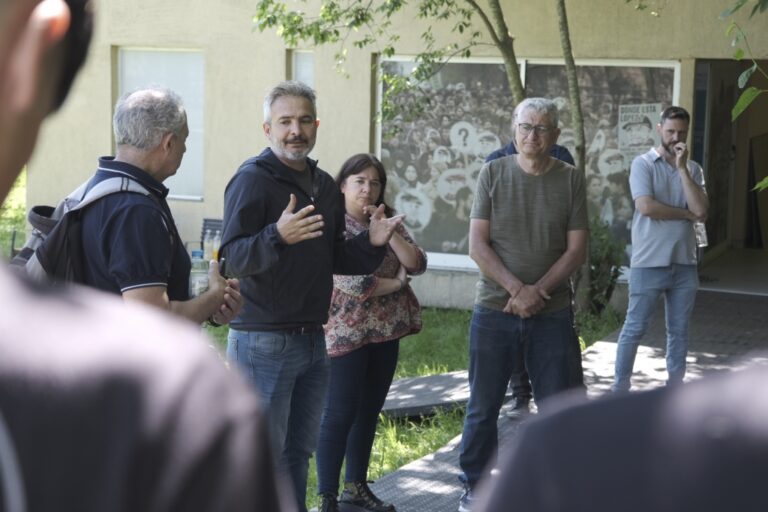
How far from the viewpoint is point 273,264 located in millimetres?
5055

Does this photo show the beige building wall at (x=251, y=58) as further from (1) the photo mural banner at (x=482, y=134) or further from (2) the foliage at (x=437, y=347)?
(2) the foliage at (x=437, y=347)

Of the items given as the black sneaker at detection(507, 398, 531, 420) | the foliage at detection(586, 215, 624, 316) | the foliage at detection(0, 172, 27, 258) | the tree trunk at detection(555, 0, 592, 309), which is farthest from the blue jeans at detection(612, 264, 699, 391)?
the foliage at detection(0, 172, 27, 258)

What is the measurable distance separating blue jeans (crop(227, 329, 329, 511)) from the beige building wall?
7.87 m

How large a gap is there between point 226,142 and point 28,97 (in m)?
13.8

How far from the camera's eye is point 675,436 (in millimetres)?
884

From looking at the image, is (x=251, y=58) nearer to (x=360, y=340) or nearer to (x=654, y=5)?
(x=654, y=5)

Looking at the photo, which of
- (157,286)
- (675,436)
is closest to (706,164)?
(157,286)

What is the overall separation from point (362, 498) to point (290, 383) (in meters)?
1.16

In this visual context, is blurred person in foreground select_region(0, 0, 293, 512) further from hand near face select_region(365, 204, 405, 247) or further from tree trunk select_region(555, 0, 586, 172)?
tree trunk select_region(555, 0, 586, 172)

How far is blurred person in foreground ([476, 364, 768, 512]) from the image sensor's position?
854mm

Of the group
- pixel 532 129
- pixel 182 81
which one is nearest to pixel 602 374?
pixel 532 129

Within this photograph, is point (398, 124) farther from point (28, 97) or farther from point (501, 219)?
point (28, 97)

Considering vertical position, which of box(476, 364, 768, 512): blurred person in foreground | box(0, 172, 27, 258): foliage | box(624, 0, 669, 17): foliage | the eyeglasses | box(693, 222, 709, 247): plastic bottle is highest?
box(624, 0, 669, 17): foliage

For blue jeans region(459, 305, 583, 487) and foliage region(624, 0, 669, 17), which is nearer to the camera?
blue jeans region(459, 305, 583, 487)
